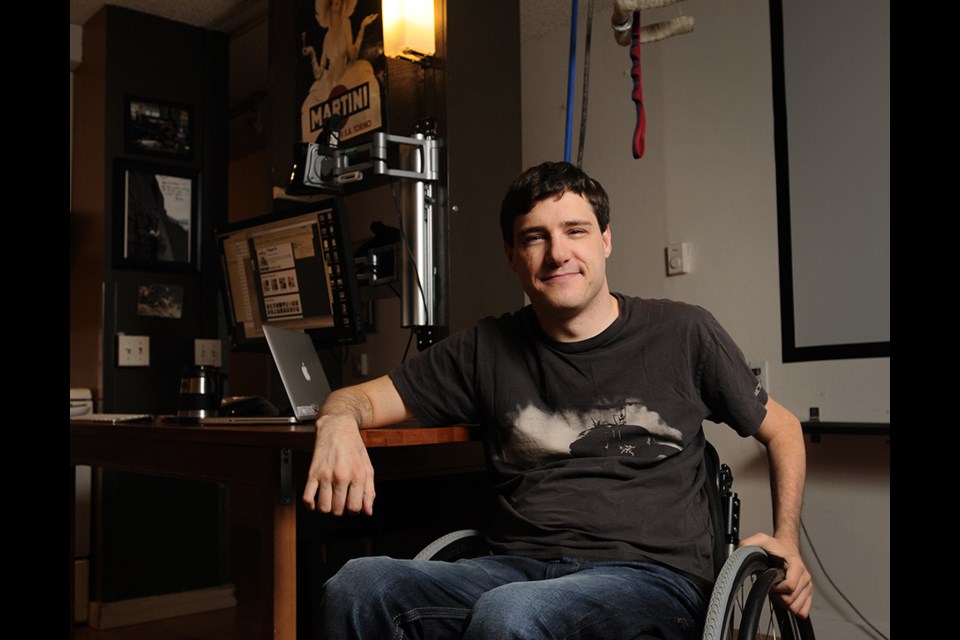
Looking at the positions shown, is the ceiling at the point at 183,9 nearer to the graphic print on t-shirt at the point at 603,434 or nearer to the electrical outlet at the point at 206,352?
the electrical outlet at the point at 206,352

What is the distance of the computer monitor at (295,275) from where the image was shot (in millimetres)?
2135

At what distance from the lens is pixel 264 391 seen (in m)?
5.80

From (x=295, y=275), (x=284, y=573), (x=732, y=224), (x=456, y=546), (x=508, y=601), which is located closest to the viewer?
(x=508, y=601)

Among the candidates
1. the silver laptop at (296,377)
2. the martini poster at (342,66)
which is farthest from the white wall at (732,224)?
the silver laptop at (296,377)

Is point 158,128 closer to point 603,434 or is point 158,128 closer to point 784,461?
point 603,434

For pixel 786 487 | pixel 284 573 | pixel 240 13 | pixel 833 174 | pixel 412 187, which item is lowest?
pixel 284 573

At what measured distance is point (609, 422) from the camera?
1.55 meters

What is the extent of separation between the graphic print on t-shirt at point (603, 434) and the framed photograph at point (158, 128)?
8.33 feet

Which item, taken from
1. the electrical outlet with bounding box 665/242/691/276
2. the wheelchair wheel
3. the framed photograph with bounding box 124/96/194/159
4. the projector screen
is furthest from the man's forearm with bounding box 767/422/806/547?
the framed photograph with bounding box 124/96/194/159

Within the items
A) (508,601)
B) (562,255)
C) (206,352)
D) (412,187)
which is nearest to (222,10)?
(206,352)

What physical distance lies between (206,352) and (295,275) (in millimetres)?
1475
